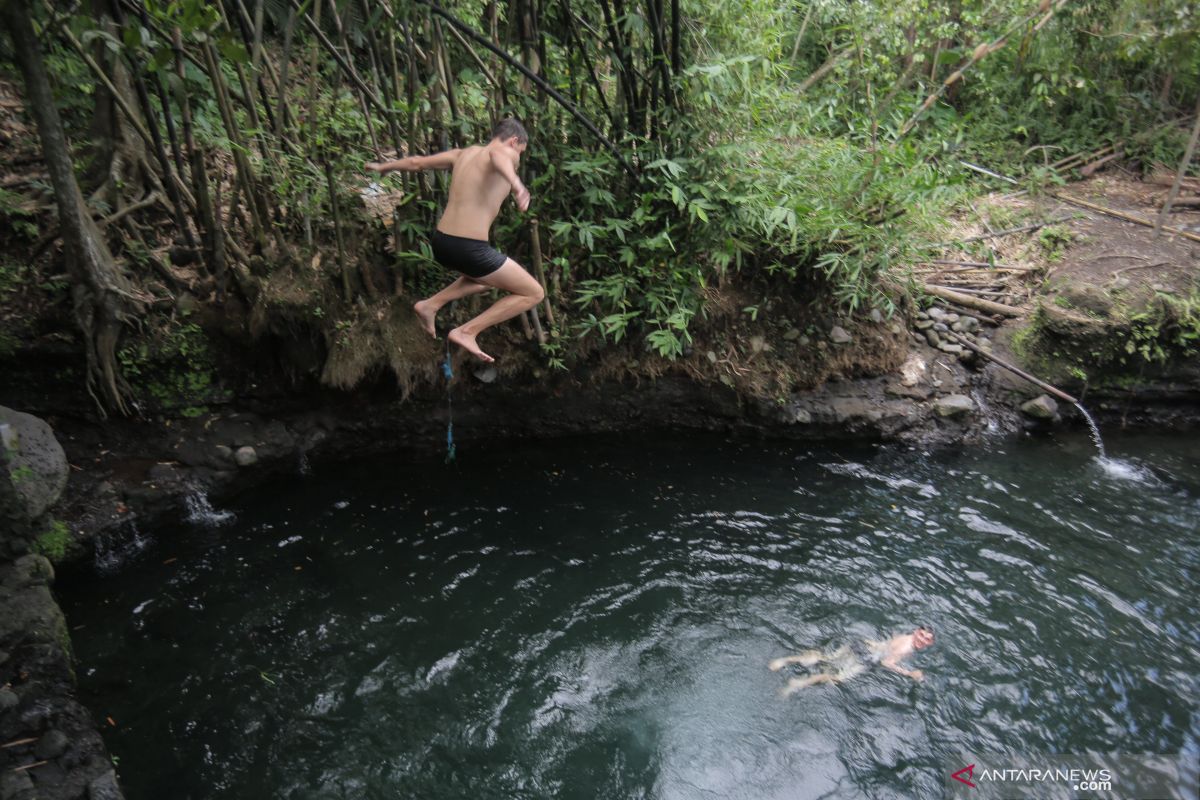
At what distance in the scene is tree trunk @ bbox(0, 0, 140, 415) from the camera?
349 centimetres

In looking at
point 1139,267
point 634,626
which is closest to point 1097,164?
point 1139,267

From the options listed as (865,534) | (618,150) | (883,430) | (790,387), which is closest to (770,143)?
(618,150)

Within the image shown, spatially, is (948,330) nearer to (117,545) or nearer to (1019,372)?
(1019,372)

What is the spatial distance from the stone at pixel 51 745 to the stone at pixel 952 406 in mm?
6248

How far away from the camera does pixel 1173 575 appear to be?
14.5 ft

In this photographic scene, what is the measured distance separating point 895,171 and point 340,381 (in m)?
4.58

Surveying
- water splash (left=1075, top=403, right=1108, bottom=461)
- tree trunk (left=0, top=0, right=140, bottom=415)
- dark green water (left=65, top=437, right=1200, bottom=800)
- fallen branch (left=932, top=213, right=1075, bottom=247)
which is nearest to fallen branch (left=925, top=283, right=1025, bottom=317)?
fallen branch (left=932, top=213, right=1075, bottom=247)

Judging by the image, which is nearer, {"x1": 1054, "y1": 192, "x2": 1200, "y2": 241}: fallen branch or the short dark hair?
the short dark hair

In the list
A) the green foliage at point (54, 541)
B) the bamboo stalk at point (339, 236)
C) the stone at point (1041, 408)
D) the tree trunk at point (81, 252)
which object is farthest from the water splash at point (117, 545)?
the stone at point (1041, 408)

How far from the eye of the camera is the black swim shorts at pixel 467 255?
4012mm

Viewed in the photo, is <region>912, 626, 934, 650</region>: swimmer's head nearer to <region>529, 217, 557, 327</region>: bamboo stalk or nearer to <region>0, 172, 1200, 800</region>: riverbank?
<region>0, 172, 1200, 800</region>: riverbank

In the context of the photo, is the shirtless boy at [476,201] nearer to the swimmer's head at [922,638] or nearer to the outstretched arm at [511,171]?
the outstretched arm at [511,171]

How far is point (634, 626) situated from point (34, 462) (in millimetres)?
3457

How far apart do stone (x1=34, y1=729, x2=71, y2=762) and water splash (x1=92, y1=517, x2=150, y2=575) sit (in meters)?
1.62
